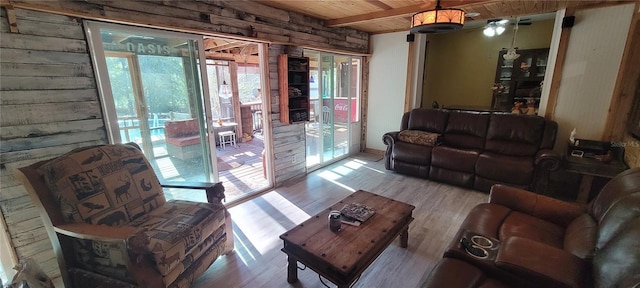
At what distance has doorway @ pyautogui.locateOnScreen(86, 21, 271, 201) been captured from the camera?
215cm

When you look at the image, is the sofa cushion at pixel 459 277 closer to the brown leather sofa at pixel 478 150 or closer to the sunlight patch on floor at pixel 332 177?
the sunlight patch on floor at pixel 332 177

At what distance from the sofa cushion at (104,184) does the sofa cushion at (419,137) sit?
3.35 metres

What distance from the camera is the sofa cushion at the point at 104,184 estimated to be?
1604 mm

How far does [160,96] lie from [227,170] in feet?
6.78

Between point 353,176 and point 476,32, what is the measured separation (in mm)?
4855

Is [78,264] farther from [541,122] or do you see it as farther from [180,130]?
[541,122]

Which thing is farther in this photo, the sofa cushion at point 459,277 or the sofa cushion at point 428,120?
the sofa cushion at point 428,120

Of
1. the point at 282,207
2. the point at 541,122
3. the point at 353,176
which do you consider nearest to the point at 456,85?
Answer: the point at 541,122

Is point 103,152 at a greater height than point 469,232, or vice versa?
point 103,152

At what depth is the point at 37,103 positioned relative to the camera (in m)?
1.78

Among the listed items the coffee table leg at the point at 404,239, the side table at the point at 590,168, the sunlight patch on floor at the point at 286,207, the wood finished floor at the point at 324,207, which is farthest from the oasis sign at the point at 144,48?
the side table at the point at 590,168

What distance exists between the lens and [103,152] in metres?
1.88

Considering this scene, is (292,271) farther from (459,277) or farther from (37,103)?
(37,103)

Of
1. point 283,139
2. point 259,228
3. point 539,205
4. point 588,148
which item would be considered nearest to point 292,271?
point 259,228
